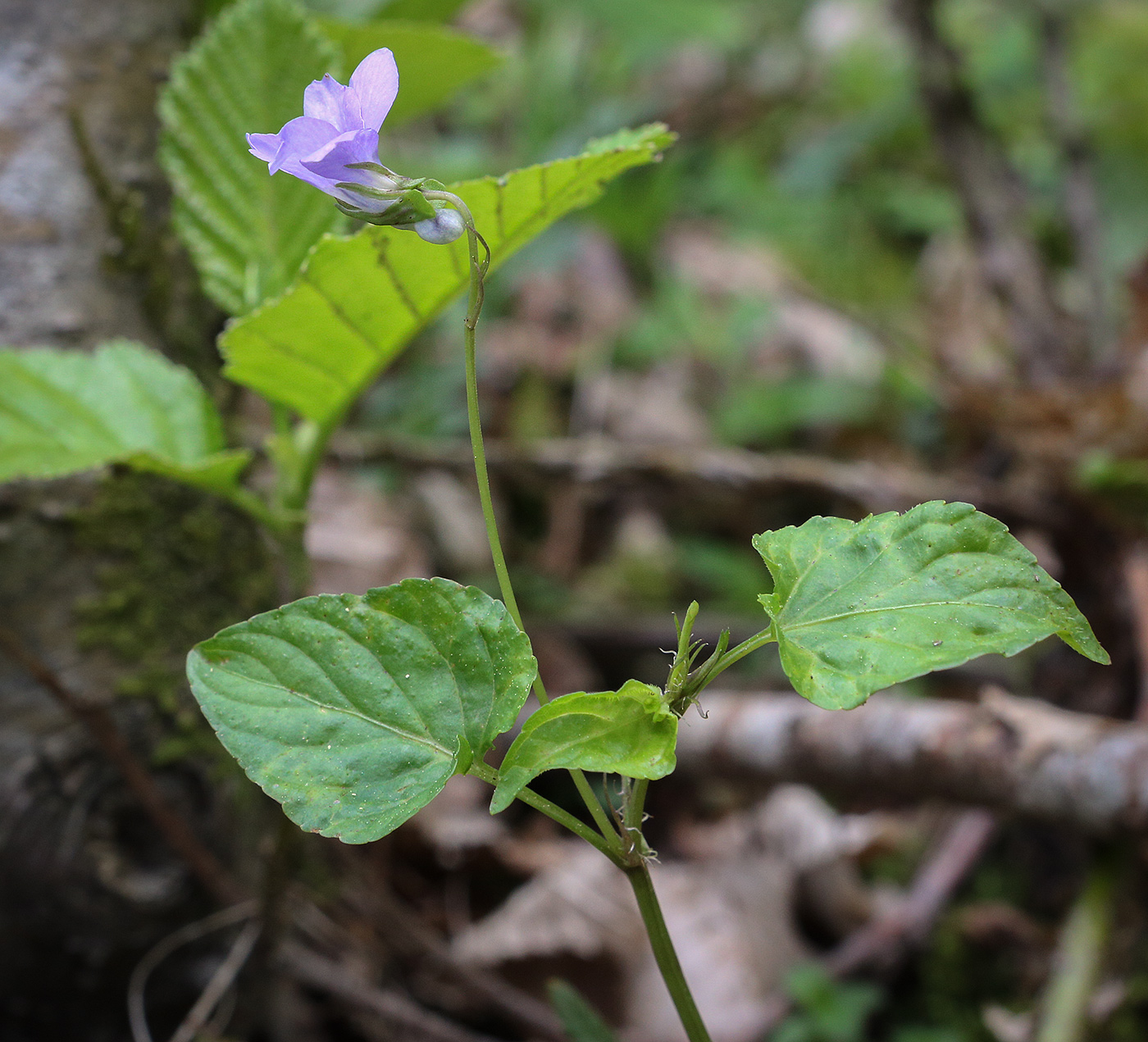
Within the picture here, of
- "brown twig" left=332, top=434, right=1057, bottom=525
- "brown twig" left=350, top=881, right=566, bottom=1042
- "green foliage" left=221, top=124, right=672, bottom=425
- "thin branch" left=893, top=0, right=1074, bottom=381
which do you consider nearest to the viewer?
"green foliage" left=221, top=124, right=672, bottom=425

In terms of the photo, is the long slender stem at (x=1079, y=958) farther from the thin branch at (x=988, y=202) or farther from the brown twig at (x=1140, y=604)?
the thin branch at (x=988, y=202)

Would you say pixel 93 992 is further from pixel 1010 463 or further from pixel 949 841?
pixel 1010 463

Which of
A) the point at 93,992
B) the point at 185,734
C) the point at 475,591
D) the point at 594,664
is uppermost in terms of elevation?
the point at 475,591

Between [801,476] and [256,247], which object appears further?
[801,476]

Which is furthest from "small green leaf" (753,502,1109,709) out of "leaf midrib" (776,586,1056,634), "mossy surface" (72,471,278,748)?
"mossy surface" (72,471,278,748)

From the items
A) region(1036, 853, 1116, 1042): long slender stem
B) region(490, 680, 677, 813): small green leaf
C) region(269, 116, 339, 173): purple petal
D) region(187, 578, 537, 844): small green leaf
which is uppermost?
region(269, 116, 339, 173): purple petal

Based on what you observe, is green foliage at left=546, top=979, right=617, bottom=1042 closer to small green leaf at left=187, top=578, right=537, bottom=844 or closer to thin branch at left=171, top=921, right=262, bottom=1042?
small green leaf at left=187, top=578, right=537, bottom=844

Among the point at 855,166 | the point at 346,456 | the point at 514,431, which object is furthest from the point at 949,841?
the point at 855,166
